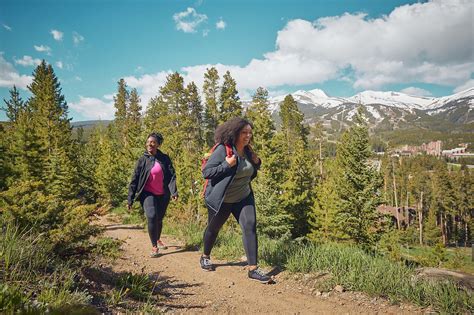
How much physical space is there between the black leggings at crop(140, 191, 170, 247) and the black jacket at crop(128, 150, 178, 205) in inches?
6.2

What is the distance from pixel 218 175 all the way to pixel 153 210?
7.88 ft

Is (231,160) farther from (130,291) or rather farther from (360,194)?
(360,194)

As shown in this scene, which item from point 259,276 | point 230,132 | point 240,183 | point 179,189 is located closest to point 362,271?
point 259,276

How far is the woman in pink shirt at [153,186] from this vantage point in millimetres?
5652

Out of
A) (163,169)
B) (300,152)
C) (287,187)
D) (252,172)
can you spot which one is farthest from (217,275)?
(300,152)

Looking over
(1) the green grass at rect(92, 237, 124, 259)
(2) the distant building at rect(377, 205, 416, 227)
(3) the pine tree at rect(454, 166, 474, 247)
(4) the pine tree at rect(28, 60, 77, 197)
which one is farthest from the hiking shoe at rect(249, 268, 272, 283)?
(3) the pine tree at rect(454, 166, 474, 247)

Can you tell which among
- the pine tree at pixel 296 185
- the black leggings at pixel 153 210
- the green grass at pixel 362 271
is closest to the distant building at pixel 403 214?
the pine tree at pixel 296 185

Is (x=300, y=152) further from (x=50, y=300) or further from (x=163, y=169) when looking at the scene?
(x=50, y=300)

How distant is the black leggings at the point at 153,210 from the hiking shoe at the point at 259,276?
7.99 feet

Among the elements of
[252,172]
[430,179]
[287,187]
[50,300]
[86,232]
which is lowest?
[430,179]

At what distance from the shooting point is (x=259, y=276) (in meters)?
4.07

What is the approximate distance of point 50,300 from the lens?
214 centimetres

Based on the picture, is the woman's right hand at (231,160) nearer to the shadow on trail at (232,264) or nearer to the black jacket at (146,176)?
the shadow on trail at (232,264)

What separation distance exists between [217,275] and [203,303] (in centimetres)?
108
